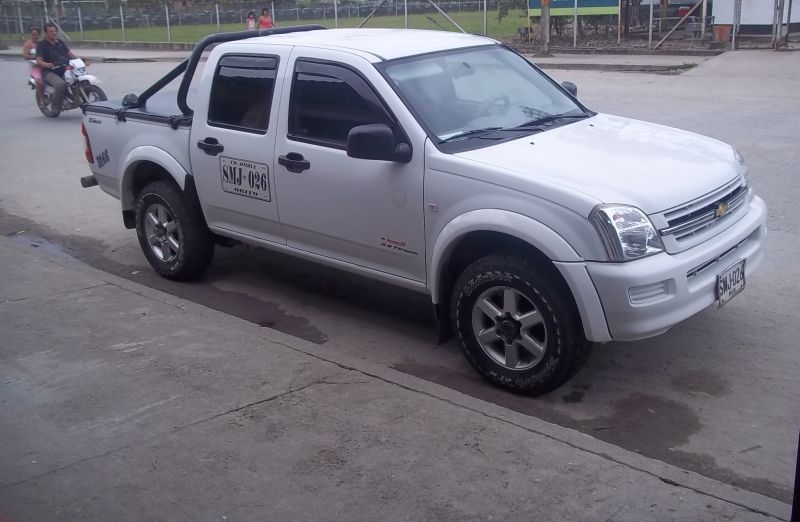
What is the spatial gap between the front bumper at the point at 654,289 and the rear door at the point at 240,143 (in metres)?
2.55

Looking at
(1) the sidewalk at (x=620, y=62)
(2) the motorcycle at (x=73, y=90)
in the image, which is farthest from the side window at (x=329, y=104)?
(1) the sidewalk at (x=620, y=62)

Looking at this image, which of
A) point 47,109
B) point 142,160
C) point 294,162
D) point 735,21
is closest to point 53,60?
point 47,109

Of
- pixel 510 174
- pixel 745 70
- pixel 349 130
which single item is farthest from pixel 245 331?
pixel 745 70

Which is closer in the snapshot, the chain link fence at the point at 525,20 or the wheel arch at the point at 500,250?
the wheel arch at the point at 500,250

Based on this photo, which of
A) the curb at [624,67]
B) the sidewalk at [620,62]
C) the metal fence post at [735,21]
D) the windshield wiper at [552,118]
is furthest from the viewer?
the metal fence post at [735,21]

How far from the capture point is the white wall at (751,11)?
24.3 meters

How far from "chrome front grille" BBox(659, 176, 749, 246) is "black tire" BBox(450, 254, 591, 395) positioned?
626 mm

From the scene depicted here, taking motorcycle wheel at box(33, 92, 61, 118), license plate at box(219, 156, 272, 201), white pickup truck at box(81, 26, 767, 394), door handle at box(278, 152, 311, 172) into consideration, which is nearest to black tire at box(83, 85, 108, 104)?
motorcycle wheel at box(33, 92, 61, 118)

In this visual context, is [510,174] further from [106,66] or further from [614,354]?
[106,66]

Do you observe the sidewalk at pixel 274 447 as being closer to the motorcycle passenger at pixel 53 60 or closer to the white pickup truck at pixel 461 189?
the white pickup truck at pixel 461 189

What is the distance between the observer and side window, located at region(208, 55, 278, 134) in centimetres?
614

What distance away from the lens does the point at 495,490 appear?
12.6ft

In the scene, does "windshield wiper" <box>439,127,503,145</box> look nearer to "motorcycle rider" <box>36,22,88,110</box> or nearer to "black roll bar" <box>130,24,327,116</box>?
"black roll bar" <box>130,24,327,116</box>

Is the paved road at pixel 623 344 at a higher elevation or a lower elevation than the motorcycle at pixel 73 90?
lower
